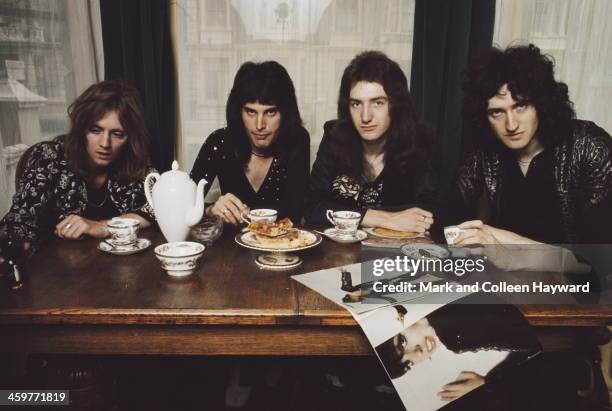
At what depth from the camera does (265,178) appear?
2.24 meters

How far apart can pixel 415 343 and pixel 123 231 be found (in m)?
0.88

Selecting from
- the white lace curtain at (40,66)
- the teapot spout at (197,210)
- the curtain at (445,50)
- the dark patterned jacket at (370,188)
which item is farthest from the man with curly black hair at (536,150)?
the white lace curtain at (40,66)

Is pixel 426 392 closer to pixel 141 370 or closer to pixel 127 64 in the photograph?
pixel 141 370

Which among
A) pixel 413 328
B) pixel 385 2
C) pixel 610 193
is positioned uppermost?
pixel 385 2

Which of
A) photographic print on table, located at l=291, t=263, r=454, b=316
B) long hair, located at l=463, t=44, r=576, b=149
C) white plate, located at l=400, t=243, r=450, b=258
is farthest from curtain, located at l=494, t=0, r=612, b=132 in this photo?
photographic print on table, located at l=291, t=263, r=454, b=316

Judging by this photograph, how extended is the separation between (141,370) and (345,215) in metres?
1.19

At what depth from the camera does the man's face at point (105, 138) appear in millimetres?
1720

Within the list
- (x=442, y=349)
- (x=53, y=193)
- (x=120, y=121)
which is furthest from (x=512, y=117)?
(x=53, y=193)

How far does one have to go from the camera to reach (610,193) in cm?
156

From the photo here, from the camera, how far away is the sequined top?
2205mm

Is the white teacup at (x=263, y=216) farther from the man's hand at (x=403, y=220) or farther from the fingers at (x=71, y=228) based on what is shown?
the fingers at (x=71, y=228)

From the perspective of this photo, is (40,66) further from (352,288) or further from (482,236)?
(482,236)

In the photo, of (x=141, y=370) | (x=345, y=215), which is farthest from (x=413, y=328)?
(x=141, y=370)

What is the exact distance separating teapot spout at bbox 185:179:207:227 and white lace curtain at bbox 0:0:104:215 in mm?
1531
